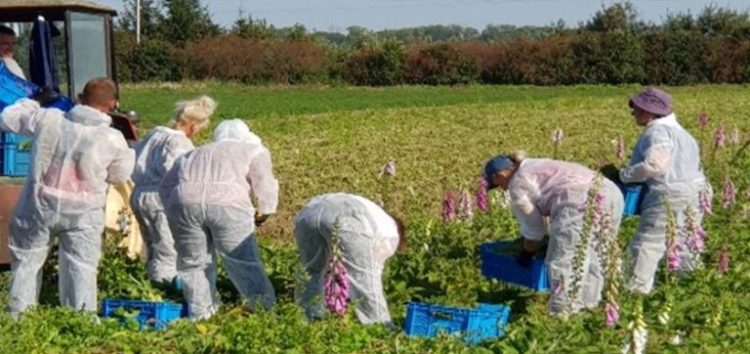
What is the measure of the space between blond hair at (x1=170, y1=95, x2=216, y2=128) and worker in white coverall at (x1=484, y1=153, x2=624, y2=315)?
204 centimetres

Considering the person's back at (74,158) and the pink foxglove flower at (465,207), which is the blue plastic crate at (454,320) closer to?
the person's back at (74,158)

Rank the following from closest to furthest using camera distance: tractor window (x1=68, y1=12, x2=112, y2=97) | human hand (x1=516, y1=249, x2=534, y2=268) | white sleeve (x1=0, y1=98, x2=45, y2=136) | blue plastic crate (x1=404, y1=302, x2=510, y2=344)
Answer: blue plastic crate (x1=404, y1=302, x2=510, y2=344) → white sleeve (x1=0, y1=98, x2=45, y2=136) → human hand (x1=516, y1=249, x2=534, y2=268) → tractor window (x1=68, y1=12, x2=112, y2=97)

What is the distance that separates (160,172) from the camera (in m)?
9.62

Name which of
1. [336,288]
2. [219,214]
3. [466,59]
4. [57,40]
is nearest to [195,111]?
[219,214]

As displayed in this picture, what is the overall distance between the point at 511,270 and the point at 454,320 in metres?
1.25

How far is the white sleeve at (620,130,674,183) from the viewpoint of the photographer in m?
9.33

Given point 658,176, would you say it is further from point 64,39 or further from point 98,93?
point 64,39

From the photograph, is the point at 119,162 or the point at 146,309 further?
the point at 119,162

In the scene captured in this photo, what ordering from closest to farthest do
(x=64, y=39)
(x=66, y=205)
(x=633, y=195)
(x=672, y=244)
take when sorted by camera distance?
1. (x=672, y=244)
2. (x=66, y=205)
3. (x=633, y=195)
4. (x=64, y=39)

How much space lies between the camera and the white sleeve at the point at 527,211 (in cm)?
849

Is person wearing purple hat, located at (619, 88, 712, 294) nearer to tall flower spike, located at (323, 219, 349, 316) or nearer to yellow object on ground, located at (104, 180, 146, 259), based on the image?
tall flower spike, located at (323, 219, 349, 316)

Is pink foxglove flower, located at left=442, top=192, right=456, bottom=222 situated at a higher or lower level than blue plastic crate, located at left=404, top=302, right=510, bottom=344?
higher

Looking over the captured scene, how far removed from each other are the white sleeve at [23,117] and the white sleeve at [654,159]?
384 centimetres

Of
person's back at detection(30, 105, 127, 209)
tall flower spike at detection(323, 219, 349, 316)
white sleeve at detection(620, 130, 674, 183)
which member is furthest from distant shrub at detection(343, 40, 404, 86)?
tall flower spike at detection(323, 219, 349, 316)
